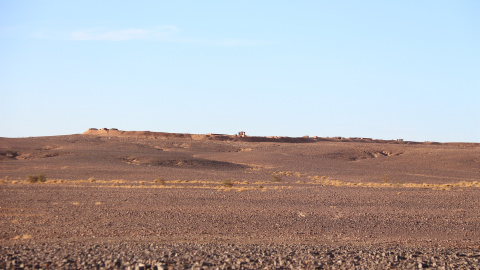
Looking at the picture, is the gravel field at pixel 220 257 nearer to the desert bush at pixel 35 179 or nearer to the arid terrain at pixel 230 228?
the arid terrain at pixel 230 228

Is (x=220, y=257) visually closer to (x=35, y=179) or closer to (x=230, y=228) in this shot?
(x=230, y=228)

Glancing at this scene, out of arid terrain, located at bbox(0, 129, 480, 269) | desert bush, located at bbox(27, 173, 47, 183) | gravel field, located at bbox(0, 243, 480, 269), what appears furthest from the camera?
desert bush, located at bbox(27, 173, 47, 183)

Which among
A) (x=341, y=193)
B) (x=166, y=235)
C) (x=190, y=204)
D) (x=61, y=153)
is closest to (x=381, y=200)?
(x=341, y=193)

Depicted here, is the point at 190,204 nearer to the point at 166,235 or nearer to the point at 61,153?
the point at 166,235

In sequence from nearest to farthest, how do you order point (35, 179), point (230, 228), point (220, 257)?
point (220, 257) → point (230, 228) → point (35, 179)

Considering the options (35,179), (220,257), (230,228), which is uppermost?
(220,257)

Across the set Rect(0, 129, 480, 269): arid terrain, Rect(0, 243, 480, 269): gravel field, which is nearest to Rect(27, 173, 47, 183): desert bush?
Rect(0, 129, 480, 269): arid terrain

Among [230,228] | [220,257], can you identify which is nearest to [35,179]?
[230,228]

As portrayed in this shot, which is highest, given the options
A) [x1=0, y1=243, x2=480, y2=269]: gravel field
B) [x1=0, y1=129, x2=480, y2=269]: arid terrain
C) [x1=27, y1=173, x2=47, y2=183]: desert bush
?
[x1=0, y1=243, x2=480, y2=269]: gravel field

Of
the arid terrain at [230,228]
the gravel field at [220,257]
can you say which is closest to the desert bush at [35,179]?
the arid terrain at [230,228]

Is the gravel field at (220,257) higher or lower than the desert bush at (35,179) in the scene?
higher

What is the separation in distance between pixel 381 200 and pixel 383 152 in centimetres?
5822

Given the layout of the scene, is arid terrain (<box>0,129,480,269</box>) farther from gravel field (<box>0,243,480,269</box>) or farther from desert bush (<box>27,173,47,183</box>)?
desert bush (<box>27,173,47,183</box>)

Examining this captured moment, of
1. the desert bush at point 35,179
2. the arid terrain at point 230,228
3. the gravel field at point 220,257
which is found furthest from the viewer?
the desert bush at point 35,179
